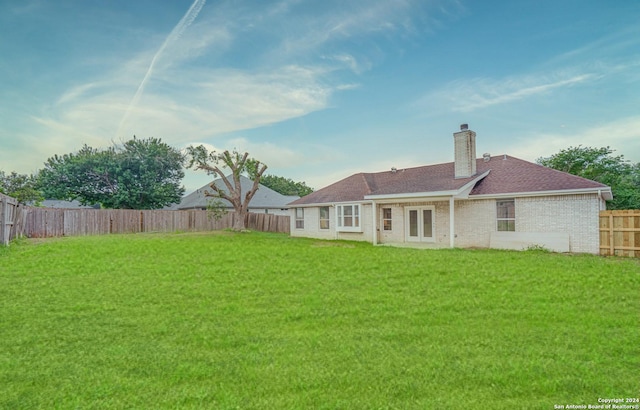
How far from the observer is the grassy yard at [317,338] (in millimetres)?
3064

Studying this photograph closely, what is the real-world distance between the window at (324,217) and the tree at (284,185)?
34869 millimetres

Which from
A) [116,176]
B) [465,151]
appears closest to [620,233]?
[465,151]

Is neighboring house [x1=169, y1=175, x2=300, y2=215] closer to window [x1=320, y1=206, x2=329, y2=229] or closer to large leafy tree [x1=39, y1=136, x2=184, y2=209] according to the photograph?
large leafy tree [x1=39, y1=136, x2=184, y2=209]

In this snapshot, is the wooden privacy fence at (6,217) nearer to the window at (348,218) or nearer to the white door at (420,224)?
the window at (348,218)

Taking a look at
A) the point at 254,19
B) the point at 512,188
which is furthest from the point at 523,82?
the point at 254,19

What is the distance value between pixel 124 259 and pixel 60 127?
8.38 meters

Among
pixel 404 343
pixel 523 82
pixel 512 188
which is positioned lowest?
pixel 404 343

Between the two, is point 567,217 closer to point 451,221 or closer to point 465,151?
point 451,221

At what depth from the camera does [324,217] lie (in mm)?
21000

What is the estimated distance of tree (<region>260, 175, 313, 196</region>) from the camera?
184 feet

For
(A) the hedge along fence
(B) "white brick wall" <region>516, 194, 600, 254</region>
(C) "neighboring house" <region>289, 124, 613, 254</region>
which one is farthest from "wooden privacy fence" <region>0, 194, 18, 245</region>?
(B) "white brick wall" <region>516, 194, 600, 254</region>

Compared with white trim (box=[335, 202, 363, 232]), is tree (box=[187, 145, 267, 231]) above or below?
above

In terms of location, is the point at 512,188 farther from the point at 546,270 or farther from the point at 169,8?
the point at 169,8

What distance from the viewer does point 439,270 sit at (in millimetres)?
8625
